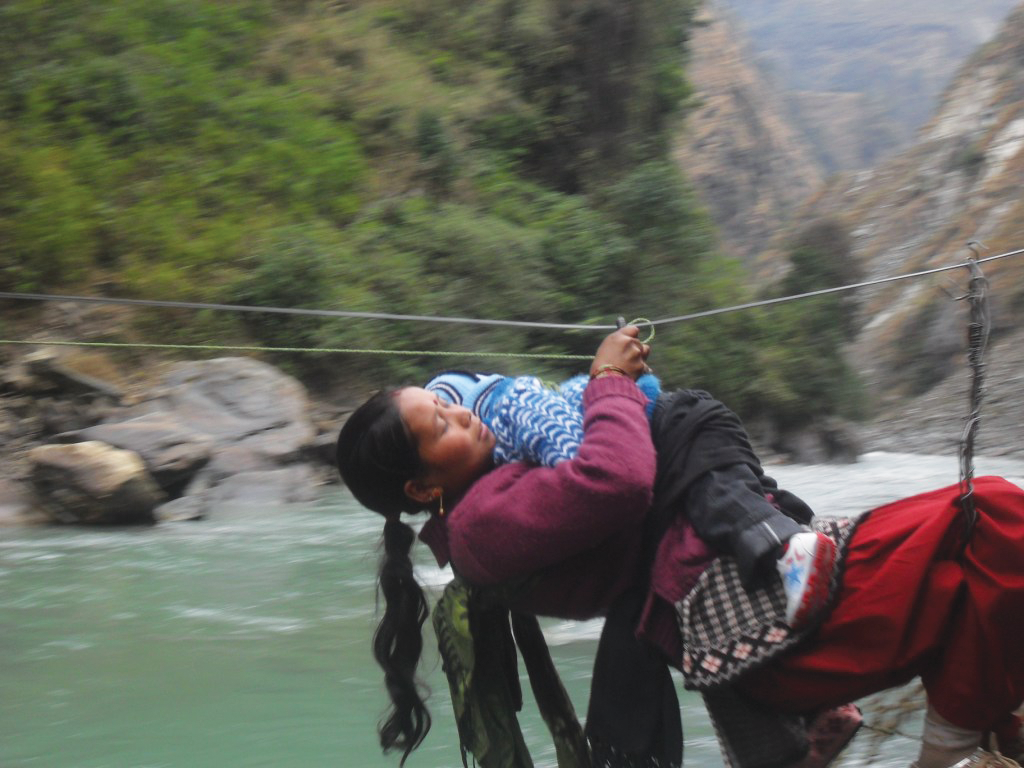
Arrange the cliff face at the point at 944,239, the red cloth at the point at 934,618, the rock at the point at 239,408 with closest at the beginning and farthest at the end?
the red cloth at the point at 934,618, the rock at the point at 239,408, the cliff face at the point at 944,239

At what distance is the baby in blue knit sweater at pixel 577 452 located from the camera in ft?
4.53

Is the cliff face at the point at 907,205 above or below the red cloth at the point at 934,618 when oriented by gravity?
below

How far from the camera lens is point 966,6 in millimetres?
35625

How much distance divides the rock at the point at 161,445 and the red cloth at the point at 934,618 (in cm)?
613

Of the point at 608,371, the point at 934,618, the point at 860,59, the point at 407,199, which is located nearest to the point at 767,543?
the point at 934,618

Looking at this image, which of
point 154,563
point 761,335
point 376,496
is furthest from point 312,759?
point 761,335

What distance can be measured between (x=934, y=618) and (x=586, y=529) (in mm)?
464

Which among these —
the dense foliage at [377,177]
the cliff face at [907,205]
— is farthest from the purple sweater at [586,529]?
the dense foliage at [377,177]

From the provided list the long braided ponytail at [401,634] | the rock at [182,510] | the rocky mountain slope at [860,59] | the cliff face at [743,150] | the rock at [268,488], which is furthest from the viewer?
the rocky mountain slope at [860,59]

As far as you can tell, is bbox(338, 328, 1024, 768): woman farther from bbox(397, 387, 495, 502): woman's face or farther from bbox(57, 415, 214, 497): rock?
bbox(57, 415, 214, 497): rock

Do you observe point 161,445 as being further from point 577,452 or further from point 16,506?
point 577,452

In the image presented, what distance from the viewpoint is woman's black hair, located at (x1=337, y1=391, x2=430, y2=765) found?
62.0 inches

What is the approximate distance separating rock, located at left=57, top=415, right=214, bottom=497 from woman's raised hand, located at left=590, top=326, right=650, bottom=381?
5.93 m

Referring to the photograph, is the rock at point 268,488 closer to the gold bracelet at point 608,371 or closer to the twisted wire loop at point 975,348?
the gold bracelet at point 608,371
